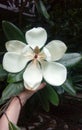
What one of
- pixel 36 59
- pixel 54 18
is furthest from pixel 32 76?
pixel 54 18

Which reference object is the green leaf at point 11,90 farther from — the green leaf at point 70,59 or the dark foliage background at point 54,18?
the dark foliage background at point 54,18

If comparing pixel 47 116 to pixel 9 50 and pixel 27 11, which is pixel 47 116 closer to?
pixel 27 11

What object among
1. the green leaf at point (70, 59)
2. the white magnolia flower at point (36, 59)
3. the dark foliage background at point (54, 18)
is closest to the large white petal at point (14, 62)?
the white magnolia flower at point (36, 59)

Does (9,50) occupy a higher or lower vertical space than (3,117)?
higher

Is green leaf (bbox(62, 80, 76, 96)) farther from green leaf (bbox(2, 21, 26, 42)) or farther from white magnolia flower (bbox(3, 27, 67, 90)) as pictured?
green leaf (bbox(2, 21, 26, 42))

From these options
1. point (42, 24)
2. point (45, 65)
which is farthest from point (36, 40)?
point (42, 24)

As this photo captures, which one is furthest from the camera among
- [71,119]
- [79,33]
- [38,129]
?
[71,119]

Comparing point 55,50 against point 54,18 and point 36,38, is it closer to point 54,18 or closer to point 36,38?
point 36,38

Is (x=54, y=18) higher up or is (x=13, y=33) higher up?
(x=13, y=33)
